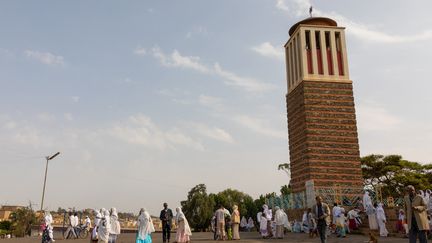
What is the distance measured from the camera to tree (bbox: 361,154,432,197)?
116ft

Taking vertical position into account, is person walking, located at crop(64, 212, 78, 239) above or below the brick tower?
below

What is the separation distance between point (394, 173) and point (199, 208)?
20499 millimetres

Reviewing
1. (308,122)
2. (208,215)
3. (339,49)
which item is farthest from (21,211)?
(339,49)

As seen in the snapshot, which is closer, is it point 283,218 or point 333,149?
point 283,218

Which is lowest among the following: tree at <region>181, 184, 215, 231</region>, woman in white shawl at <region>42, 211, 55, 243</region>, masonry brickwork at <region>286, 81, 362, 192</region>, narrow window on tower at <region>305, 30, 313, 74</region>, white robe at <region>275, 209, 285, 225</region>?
woman in white shawl at <region>42, 211, 55, 243</region>

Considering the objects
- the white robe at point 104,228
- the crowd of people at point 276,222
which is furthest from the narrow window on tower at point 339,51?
the white robe at point 104,228

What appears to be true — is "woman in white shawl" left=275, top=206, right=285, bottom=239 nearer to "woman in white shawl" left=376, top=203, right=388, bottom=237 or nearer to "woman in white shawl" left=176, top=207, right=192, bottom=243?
"woman in white shawl" left=376, top=203, right=388, bottom=237

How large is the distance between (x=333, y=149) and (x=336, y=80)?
5.76 meters

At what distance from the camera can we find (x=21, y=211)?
4894 cm

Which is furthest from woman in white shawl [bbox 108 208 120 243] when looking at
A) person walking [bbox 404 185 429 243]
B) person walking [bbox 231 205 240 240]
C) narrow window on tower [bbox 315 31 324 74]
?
narrow window on tower [bbox 315 31 324 74]

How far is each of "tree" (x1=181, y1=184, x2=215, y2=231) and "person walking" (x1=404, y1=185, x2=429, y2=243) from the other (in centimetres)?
3672

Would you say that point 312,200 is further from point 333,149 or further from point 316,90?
point 316,90

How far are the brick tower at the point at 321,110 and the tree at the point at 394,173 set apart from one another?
23.1 feet

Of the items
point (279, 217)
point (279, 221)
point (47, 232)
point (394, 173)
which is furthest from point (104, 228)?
point (394, 173)
